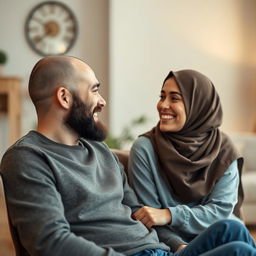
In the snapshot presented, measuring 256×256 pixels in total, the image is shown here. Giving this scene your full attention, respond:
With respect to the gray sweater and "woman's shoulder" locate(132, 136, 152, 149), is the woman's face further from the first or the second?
the gray sweater

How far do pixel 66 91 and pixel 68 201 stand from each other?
1.11 ft

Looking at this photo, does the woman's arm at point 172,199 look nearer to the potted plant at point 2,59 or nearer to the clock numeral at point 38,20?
the potted plant at point 2,59

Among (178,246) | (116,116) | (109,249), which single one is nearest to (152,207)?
(178,246)

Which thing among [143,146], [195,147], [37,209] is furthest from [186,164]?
[37,209]

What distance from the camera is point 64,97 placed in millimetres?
1548

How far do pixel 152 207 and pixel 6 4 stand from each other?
4.24 m

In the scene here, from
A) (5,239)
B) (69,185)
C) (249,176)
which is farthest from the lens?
(249,176)

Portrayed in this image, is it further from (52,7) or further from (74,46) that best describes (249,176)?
(52,7)

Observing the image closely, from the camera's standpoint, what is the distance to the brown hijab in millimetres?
2002

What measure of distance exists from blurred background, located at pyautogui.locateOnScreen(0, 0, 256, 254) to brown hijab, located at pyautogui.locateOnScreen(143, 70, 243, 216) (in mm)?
3100

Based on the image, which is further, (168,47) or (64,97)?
(168,47)

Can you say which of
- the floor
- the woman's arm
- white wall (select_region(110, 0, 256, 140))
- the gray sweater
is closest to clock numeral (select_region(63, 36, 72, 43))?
white wall (select_region(110, 0, 256, 140))

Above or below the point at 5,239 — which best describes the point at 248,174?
above

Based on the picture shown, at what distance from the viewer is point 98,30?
5.59 meters
